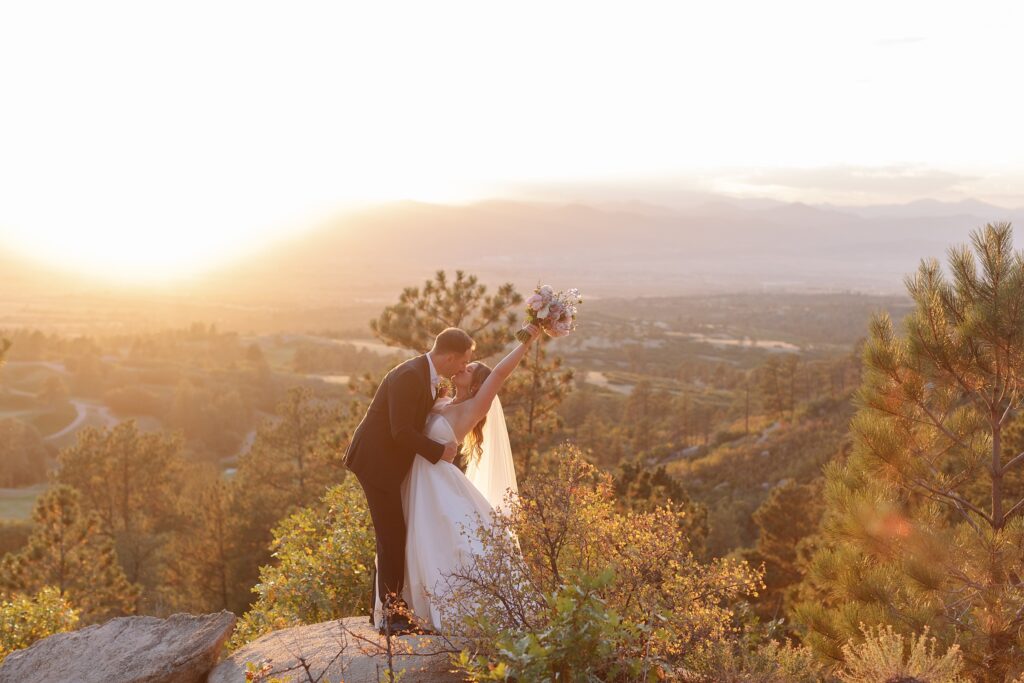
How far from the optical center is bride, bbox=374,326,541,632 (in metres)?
6.57

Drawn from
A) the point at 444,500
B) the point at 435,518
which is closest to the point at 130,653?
the point at 435,518

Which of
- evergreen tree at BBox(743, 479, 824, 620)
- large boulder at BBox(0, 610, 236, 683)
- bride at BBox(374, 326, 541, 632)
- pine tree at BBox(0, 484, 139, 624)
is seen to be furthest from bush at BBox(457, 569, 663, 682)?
evergreen tree at BBox(743, 479, 824, 620)

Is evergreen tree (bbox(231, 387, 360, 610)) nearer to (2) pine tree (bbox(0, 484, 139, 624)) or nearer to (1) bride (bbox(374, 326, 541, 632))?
(2) pine tree (bbox(0, 484, 139, 624))

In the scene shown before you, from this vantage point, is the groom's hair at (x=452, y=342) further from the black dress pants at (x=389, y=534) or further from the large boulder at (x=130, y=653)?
the large boulder at (x=130, y=653)

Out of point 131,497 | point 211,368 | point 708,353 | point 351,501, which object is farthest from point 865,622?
point 708,353

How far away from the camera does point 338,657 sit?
A: 5574 mm

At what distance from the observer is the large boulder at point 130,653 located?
20.7ft

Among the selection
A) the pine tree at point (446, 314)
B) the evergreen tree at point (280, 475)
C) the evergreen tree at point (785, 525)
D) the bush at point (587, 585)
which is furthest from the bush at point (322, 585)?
the evergreen tree at point (785, 525)

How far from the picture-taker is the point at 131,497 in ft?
122

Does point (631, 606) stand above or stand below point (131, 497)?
above

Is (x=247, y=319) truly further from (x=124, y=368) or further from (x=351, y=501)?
(x=351, y=501)

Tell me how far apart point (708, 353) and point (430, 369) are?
135037 mm

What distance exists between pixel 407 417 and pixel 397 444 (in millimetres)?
282

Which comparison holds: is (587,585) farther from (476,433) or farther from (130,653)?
(130,653)
